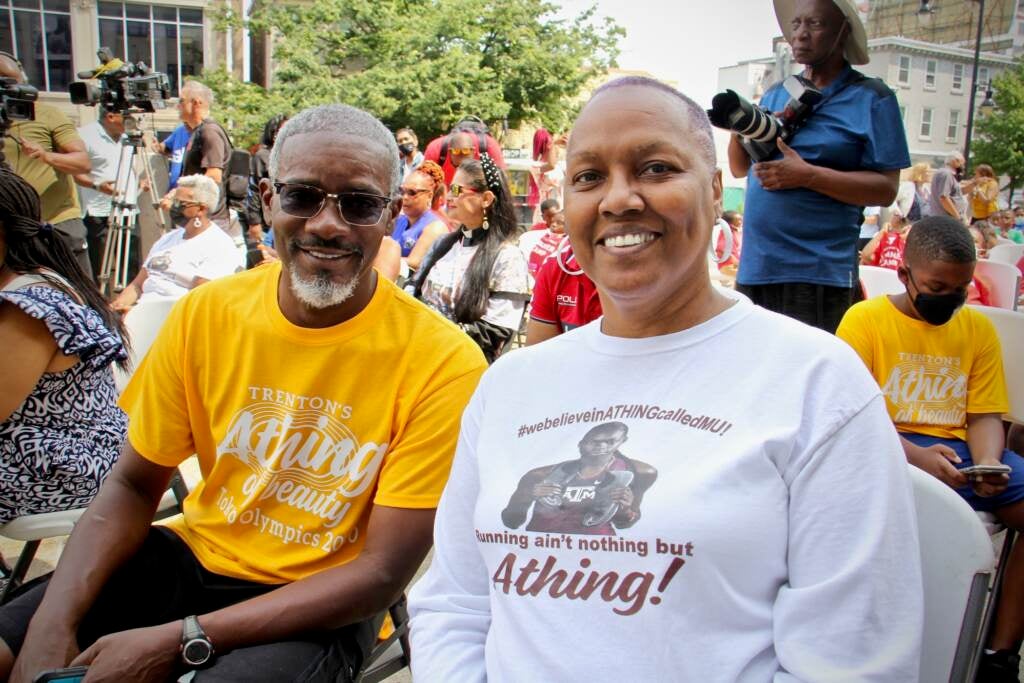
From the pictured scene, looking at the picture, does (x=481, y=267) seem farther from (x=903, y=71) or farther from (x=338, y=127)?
(x=903, y=71)

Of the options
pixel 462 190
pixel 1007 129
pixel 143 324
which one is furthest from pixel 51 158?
pixel 1007 129

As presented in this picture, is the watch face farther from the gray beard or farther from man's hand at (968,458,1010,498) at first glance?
man's hand at (968,458,1010,498)

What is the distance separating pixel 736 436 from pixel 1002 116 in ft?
168

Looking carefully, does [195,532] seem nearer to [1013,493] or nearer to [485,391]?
[485,391]

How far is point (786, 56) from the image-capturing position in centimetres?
515

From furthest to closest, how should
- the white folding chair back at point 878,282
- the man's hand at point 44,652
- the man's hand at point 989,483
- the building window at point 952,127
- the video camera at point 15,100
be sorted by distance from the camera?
1. the building window at point 952,127
2. the video camera at point 15,100
3. the white folding chair back at point 878,282
4. the man's hand at point 989,483
5. the man's hand at point 44,652

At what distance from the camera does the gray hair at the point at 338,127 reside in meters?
1.97

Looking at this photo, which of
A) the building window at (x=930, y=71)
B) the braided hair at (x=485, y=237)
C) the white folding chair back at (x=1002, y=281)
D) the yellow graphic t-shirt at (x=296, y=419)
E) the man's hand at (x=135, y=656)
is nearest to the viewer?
the man's hand at (x=135, y=656)

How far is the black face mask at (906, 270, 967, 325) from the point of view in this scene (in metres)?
2.74

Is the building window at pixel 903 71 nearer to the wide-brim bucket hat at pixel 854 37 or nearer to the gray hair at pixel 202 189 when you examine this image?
the gray hair at pixel 202 189

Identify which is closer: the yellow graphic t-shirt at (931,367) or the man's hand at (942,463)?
the man's hand at (942,463)

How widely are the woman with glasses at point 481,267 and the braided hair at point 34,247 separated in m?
1.69

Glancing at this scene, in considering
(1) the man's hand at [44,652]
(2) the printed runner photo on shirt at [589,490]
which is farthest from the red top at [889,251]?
(1) the man's hand at [44,652]

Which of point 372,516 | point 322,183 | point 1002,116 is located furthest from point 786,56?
point 1002,116
